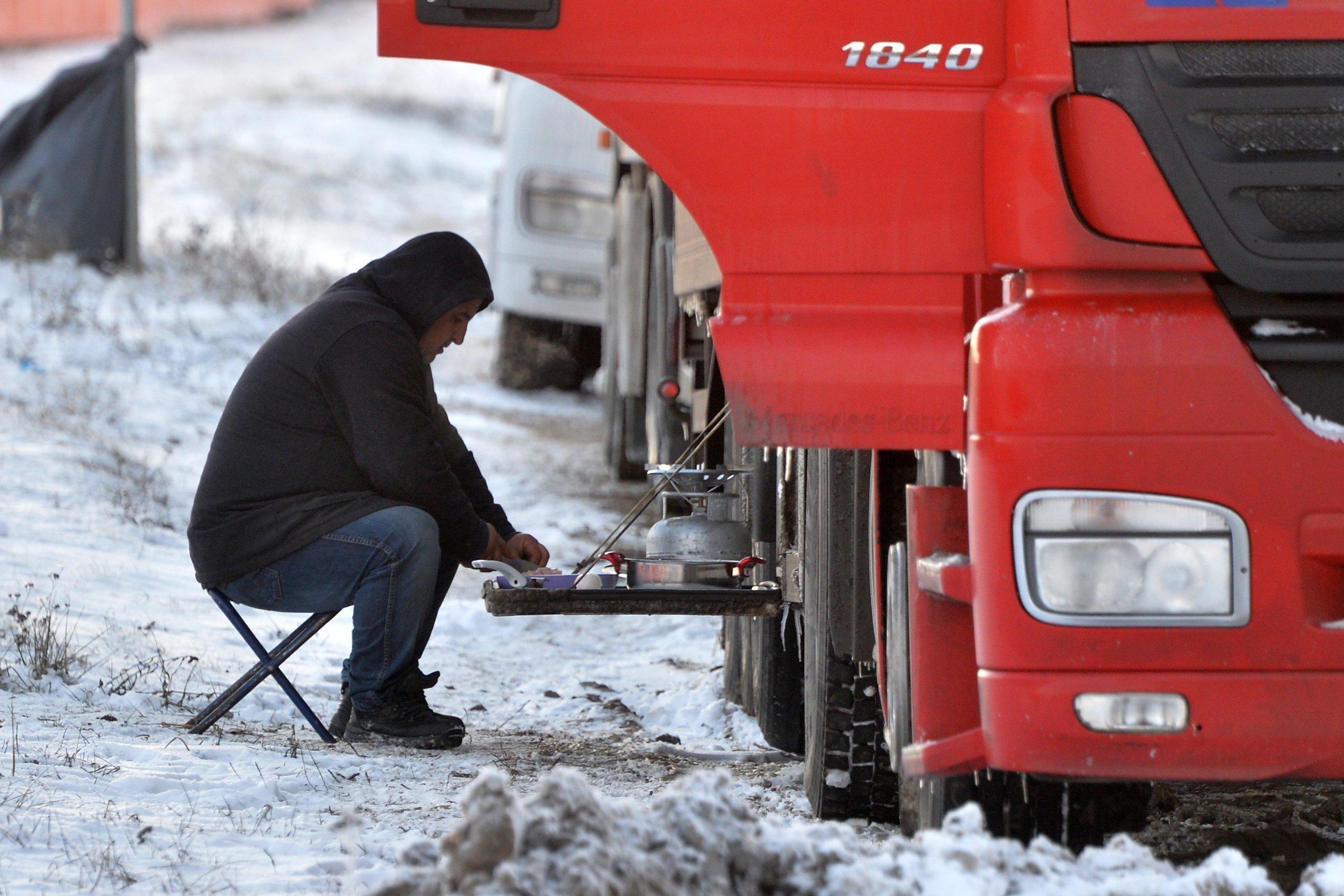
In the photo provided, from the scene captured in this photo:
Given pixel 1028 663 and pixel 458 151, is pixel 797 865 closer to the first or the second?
pixel 1028 663

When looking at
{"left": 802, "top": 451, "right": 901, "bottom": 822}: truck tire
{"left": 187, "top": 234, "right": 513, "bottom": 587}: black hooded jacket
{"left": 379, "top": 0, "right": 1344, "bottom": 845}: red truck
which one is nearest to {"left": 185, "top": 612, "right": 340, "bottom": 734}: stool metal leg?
{"left": 187, "top": 234, "right": 513, "bottom": 587}: black hooded jacket

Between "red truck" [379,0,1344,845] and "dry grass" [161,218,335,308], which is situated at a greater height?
"dry grass" [161,218,335,308]

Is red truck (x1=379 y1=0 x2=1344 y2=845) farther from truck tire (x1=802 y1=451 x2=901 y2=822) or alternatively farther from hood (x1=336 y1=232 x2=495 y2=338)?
hood (x1=336 y1=232 x2=495 y2=338)

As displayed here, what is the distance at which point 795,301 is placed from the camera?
2.70 meters

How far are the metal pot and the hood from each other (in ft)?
3.03

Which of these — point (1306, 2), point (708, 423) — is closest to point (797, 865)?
point (1306, 2)

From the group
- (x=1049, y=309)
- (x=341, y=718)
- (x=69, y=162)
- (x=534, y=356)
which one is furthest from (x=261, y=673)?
(x=69, y=162)

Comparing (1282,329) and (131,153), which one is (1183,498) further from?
(131,153)

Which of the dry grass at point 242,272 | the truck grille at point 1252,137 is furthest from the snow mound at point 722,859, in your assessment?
the dry grass at point 242,272

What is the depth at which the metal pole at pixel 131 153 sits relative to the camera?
42.8 feet

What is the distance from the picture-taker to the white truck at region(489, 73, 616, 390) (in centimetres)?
1200

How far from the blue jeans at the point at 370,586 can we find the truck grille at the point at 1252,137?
7.94 feet

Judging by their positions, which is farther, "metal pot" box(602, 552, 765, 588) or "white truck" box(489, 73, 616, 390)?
"white truck" box(489, 73, 616, 390)

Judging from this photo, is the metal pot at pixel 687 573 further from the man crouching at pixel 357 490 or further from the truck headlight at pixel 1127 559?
the truck headlight at pixel 1127 559
